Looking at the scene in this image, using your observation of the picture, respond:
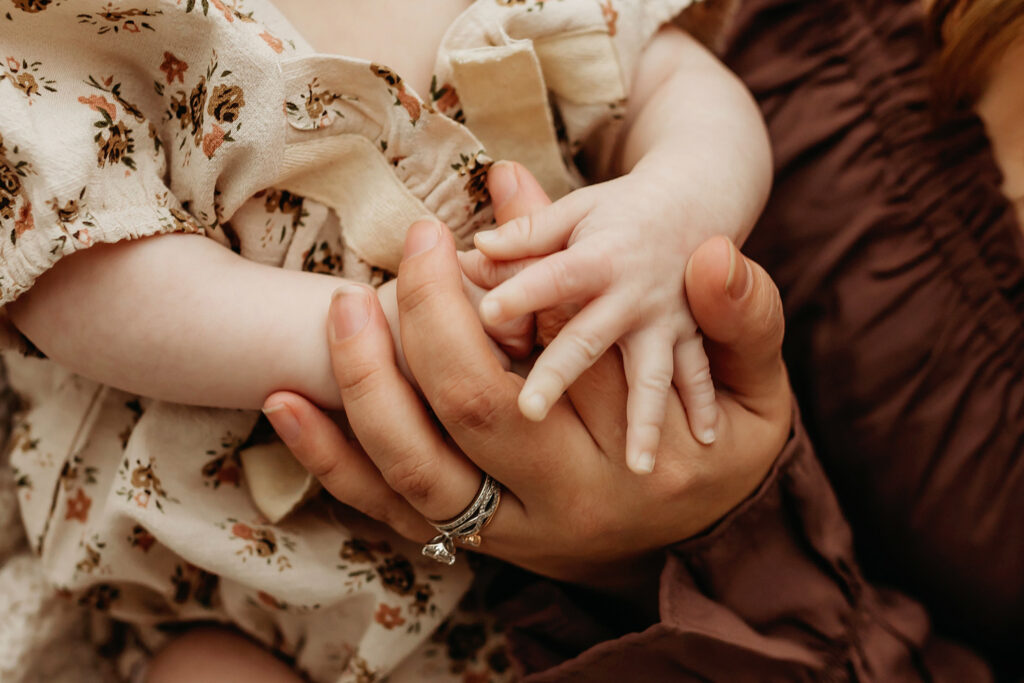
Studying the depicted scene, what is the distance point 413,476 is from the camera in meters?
0.58

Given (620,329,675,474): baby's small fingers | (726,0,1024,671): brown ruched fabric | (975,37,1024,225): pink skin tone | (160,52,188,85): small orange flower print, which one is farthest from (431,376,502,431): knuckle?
(975,37,1024,225): pink skin tone

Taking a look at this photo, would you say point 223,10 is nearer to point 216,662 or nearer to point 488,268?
point 488,268

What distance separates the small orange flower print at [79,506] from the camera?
78 cm

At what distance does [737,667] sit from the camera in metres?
0.67

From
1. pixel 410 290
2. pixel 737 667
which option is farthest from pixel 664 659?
pixel 410 290

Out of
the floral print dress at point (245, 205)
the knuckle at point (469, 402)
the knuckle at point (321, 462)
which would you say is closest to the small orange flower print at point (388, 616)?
the floral print dress at point (245, 205)

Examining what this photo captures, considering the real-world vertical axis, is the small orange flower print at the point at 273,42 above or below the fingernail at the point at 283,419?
above

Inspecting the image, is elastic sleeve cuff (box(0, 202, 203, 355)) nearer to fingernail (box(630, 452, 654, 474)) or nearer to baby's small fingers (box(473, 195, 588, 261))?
baby's small fingers (box(473, 195, 588, 261))

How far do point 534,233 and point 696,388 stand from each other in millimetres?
185

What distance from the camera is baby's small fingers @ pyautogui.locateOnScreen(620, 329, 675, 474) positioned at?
0.54 m

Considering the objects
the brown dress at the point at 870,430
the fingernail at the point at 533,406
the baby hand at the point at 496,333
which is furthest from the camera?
the brown dress at the point at 870,430

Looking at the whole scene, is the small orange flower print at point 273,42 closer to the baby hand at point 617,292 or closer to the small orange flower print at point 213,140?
the small orange flower print at point 213,140

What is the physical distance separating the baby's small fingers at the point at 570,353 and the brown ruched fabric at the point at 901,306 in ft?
1.28

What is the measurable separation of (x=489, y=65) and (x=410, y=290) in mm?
231
